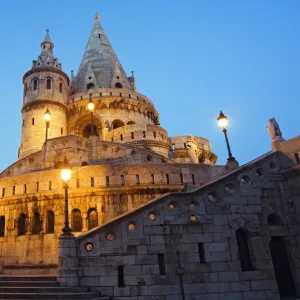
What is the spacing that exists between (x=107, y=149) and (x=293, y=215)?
41.8 ft

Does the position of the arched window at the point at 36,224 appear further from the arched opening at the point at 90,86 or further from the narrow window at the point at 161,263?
the arched opening at the point at 90,86

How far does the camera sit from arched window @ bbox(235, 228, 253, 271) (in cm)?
999

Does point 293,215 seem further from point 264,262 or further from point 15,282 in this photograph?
point 15,282

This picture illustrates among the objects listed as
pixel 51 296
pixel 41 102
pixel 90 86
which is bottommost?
pixel 51 296

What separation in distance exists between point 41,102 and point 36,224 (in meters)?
19.0

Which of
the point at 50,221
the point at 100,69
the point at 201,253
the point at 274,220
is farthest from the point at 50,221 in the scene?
the point at 100,69

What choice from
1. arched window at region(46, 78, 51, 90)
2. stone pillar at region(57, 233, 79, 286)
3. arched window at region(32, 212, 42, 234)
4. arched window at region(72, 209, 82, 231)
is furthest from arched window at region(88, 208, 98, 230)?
arched window at region(46, 78, 51, 90)

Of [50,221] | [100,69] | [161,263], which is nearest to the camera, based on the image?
[161,263]

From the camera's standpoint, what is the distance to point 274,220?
35.3ft

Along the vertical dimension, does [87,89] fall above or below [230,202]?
above

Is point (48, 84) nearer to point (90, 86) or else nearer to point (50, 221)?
point (90, 86)

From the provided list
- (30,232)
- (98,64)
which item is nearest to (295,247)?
(30,232)

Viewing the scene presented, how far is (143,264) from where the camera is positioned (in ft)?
30.4

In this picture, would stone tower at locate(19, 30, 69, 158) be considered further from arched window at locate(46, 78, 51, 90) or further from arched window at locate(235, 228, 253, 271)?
arched window at locate(235, 228, 253, 271)
